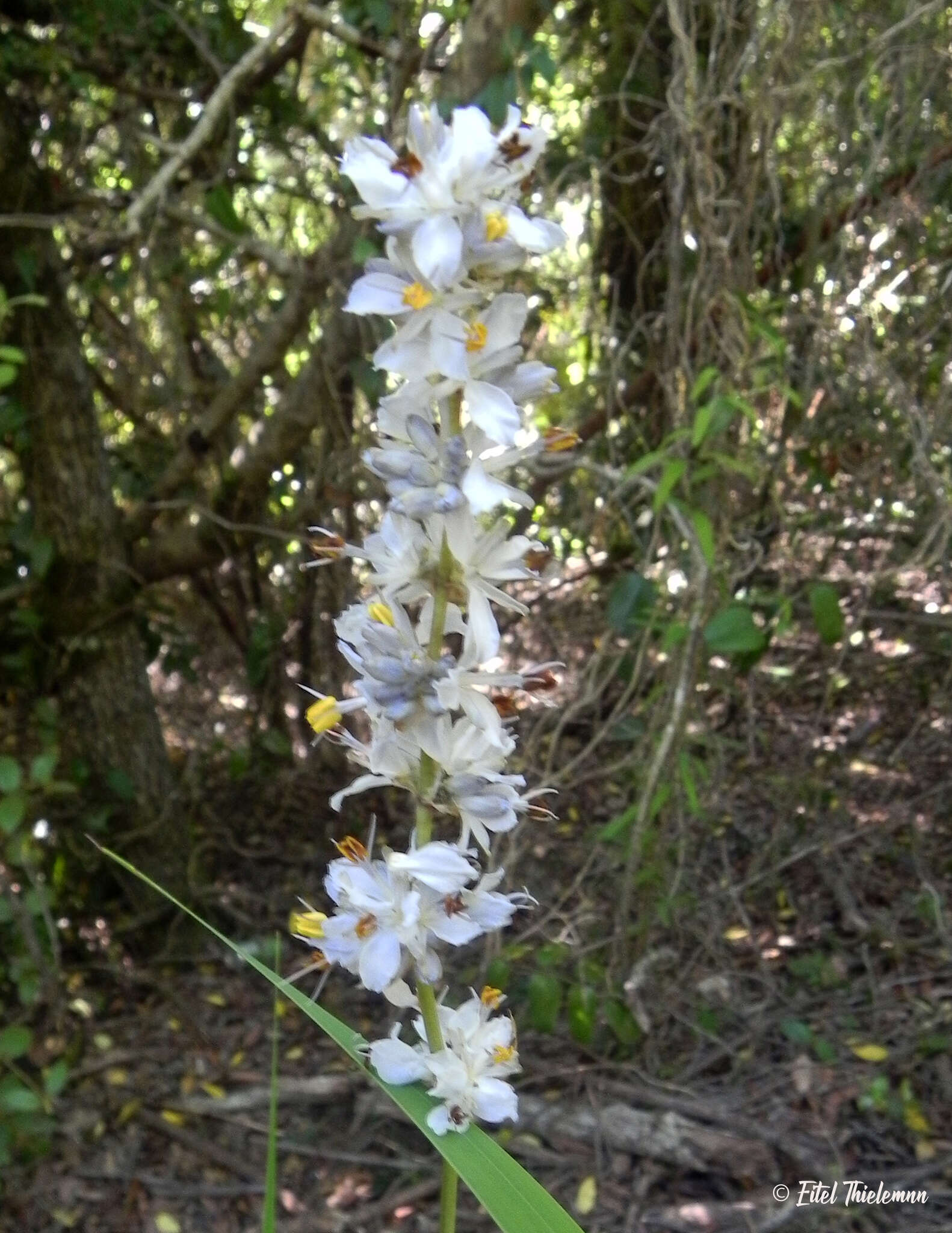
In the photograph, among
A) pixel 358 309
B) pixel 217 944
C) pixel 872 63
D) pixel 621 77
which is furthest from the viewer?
pixel 217 944

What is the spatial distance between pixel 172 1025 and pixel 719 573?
1.71 m

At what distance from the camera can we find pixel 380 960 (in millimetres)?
724

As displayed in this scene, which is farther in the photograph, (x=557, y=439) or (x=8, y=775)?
(x=8, y=775)

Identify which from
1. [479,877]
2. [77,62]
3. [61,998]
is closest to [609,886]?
[61,998]

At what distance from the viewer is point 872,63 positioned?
219 cm

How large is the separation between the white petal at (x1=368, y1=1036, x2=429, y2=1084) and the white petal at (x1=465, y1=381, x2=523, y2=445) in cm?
46

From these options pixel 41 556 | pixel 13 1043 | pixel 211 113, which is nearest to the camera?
pixel 13 1043

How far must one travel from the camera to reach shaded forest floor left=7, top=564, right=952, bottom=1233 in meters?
2.02

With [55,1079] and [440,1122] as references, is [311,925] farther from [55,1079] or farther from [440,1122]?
[55,1079]

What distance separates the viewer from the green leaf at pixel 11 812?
6.21 ft

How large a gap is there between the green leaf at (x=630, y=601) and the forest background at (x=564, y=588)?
0.04ft

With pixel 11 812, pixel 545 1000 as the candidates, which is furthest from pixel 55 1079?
pixel 545 1000

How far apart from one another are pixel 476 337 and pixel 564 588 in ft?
7.19

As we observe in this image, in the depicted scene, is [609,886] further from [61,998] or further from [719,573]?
[61,998]
